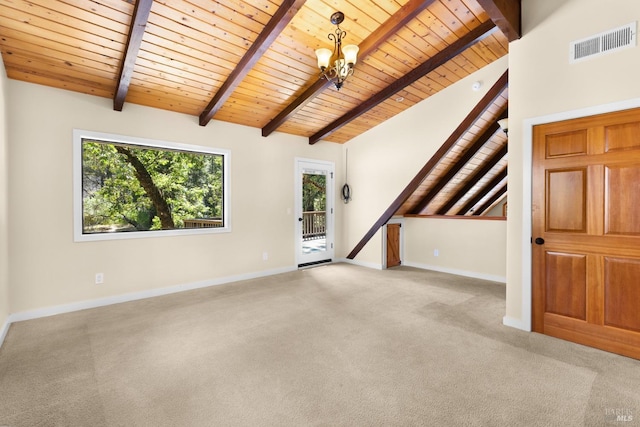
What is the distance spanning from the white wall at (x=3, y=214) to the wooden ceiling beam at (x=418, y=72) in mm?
4060

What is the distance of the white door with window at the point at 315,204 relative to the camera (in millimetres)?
5574

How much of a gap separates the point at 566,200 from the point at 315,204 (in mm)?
4378

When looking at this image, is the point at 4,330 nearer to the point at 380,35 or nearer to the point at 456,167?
the point at 380,35

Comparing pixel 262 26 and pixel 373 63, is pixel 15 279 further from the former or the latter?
pixel 373 63

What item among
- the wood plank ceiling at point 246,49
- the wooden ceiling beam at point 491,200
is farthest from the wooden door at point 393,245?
the wooden ceiling beam at point 491,200

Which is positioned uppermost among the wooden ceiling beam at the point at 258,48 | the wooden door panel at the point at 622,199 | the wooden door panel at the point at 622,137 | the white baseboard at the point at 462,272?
the wooden ceiling beam at the point at 258,48

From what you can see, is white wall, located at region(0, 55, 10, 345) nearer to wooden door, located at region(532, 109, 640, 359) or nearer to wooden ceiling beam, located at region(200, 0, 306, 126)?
wooden ceiling beam, located at region(200, 0, 306, 126)

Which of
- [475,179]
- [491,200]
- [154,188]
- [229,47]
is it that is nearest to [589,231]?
[475,179]

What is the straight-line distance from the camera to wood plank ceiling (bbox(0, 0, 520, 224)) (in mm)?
2582

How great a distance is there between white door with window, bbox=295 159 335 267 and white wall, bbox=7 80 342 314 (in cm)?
47

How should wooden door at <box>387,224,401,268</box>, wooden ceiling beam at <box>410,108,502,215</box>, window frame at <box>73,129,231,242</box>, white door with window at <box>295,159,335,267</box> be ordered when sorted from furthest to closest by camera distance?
wooden door at <box>387,224,401,268</box> → white door with window at <box>295,159,335,267</box> → wooden ceiling beam at <box>410,108,502,215</box> → window frame at <box>73,129,231,242</box>

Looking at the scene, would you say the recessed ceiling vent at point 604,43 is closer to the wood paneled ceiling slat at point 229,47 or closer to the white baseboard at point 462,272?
the wood paneled ceiling slat at point 229,47

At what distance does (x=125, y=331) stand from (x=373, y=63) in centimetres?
407

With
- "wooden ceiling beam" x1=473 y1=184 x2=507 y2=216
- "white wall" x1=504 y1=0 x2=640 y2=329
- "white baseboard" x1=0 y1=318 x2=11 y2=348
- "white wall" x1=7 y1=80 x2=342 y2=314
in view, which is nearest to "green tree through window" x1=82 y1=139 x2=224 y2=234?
"white wall" x1=7 y1=80 x2=342 y2=314
